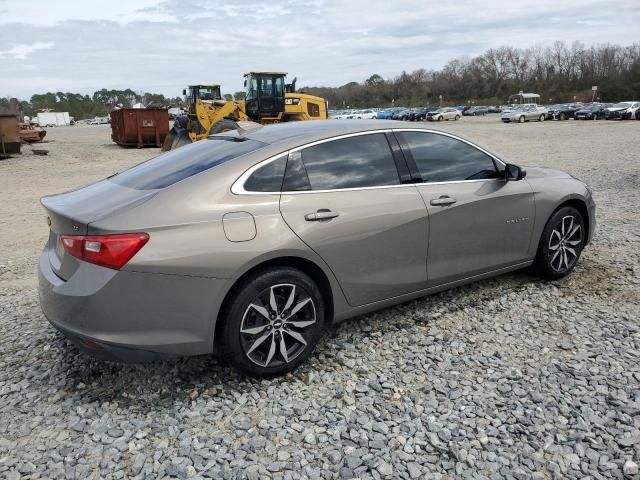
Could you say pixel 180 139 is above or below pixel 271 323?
above

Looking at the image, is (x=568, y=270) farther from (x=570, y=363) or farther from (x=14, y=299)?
(x=14, y=299)

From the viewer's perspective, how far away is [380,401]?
3180mm

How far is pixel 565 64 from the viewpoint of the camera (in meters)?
112

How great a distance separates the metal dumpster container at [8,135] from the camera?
19875 mm

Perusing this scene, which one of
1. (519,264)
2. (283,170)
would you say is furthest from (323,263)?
(519,264)

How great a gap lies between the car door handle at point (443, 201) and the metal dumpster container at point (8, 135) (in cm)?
2048

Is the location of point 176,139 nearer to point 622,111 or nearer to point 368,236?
point 368,236

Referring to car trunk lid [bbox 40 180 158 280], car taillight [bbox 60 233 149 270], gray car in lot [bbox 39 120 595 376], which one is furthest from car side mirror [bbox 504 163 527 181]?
car taillight [bbox 60 233 149 270]

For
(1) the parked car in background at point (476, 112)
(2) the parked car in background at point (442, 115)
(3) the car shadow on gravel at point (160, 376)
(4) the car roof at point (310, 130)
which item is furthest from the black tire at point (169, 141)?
(1) the parked car in background at point (476, 112)

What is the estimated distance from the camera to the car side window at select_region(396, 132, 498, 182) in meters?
4.07

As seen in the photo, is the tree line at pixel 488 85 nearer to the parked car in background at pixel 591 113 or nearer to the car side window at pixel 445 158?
the parked car in background at pixel 591 113

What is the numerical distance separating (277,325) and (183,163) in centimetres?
134

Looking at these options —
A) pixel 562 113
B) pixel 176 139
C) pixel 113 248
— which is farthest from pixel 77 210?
pixel 562 113

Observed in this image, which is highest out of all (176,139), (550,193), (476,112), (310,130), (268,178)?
(476,112)
